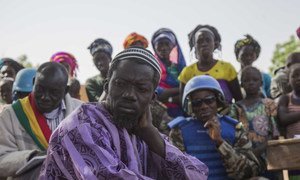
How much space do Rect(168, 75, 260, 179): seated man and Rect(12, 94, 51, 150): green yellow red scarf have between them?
4.14ft

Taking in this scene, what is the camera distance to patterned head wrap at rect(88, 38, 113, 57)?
248 inches

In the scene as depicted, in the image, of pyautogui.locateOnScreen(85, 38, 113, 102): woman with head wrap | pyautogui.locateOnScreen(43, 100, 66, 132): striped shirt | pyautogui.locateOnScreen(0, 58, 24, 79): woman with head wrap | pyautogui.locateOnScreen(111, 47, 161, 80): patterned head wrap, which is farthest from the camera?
pyautogui.locateOnScreen(0, 58, 24, 79): woman with head wrap

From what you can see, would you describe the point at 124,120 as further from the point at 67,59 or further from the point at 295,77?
the point at 67,59

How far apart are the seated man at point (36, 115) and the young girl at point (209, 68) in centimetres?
218

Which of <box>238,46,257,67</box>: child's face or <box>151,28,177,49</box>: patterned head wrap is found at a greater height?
<box>151,28,177,49</box>: patterned head wrap

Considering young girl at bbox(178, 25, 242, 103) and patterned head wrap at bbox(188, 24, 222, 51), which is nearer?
young girl at bbox(178, 25, 242, 103)

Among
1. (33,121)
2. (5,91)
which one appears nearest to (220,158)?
(33,121)

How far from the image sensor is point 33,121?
3510 millimetres

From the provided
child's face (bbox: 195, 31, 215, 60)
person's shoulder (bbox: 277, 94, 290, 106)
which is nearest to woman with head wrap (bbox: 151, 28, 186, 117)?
child's face (bbox: 195, 31, 215, 60)

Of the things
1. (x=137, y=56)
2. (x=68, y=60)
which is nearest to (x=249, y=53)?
(x=68, y=60)

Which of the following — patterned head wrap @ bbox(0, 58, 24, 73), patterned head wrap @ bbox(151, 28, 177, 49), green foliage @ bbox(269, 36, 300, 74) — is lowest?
green foliage @ bbox(269, 36, 300, 74)

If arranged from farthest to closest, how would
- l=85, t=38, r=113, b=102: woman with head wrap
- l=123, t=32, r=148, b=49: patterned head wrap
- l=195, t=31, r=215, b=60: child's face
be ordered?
1. l=123, t=32, r=148, b=49: patterned head wrap
2. l=85, t=38, r=113, b=102: woman with head wrap
3. l=195, t=31, r=215, b=60: child's face

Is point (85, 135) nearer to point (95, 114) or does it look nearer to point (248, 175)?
point (95, 114)

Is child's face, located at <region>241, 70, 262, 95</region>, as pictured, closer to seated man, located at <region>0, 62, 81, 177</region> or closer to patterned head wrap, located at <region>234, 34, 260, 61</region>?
patterned head wrap, located at <region>234, 34, 260, 61</region>
